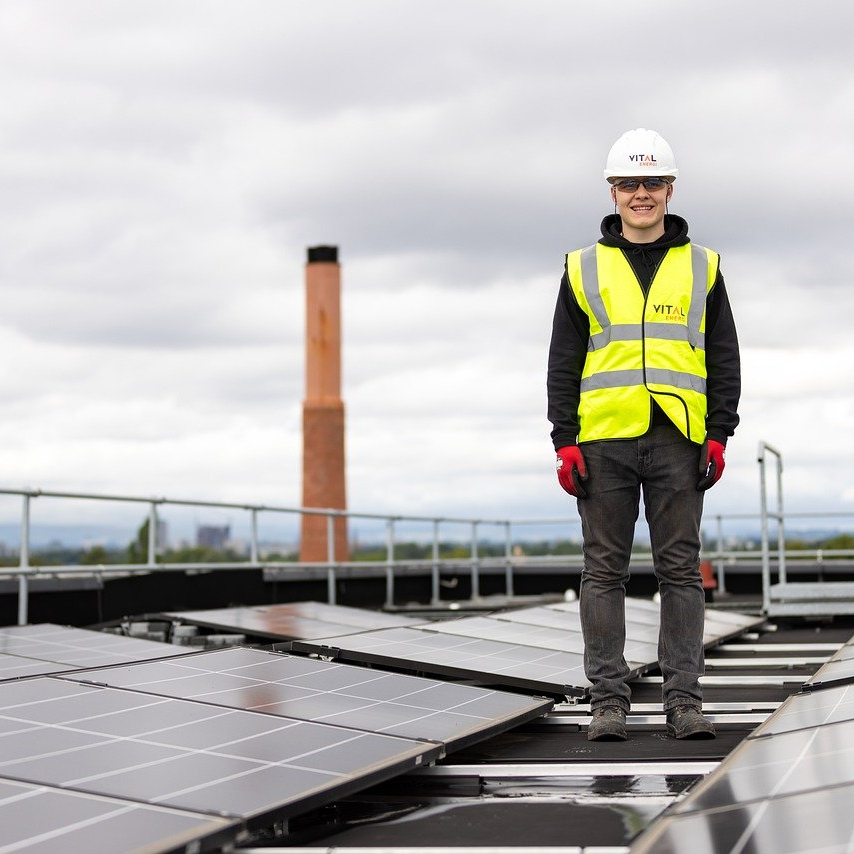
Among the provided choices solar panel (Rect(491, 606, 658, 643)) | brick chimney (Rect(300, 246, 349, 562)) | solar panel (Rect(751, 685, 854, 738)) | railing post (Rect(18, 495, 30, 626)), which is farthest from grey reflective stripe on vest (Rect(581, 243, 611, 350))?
brick chimney (Rect(300, 246, 349, 562))

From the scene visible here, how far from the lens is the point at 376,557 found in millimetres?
14398

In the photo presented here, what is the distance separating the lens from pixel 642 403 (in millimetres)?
4215

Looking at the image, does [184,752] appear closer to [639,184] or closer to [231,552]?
[639,184]

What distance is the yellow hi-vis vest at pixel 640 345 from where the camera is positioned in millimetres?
4234

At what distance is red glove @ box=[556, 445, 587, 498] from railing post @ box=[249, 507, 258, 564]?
19.8 feet

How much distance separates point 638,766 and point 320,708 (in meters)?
0.91

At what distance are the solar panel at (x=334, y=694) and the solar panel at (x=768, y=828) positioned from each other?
49.2 inches

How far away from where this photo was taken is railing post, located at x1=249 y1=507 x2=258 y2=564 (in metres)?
10.2

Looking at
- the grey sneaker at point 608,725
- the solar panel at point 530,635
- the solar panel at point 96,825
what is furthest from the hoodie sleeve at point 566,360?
the solar panel at point 96,825

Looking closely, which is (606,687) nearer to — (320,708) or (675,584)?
(675,584)

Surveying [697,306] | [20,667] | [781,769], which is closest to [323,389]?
[20,667]

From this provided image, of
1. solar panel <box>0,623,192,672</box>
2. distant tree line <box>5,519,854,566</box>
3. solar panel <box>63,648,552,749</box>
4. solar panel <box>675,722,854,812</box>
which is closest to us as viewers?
solar panel <box>675,722,854,812</box>

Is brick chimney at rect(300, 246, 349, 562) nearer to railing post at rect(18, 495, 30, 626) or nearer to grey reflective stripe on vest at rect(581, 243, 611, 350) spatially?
railing post at rect(18, 495, 30, 626)

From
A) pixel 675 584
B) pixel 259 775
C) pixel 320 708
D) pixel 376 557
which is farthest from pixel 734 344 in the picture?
pixel 376 557
